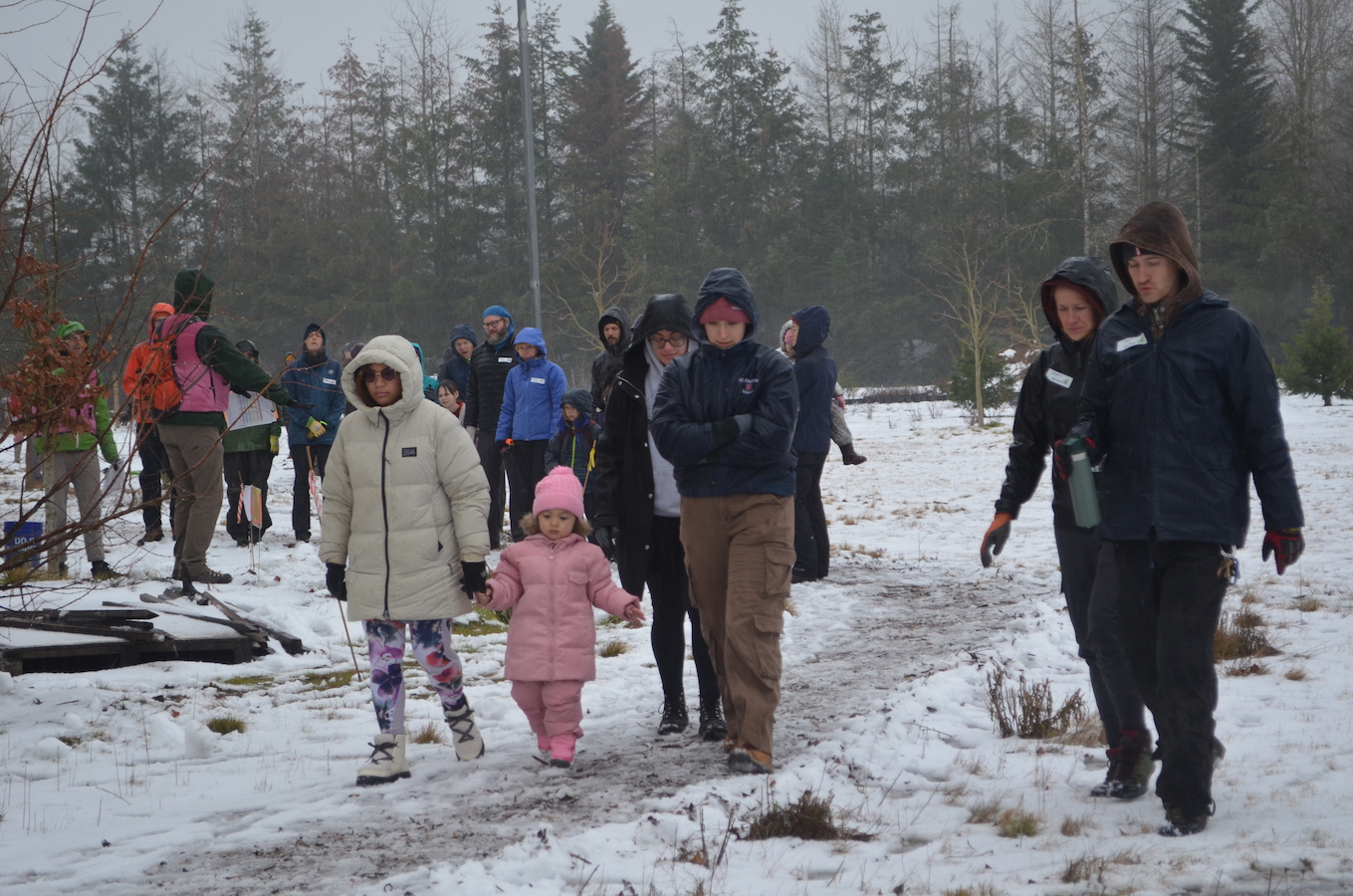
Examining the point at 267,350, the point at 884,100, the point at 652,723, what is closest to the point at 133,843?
the point at 652,723

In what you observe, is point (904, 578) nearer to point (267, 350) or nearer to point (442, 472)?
point (442, 472)

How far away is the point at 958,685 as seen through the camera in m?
5.86

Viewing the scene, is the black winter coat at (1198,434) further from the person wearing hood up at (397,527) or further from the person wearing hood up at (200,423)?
the person wearing hood up at (200,423)

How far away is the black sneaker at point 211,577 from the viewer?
27.1 ft

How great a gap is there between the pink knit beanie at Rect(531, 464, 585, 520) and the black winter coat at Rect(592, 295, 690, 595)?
97 millimetres

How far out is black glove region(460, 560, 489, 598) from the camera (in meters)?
4.71

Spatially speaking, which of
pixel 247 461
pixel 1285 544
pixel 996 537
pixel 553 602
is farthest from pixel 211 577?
pixel 1285 544

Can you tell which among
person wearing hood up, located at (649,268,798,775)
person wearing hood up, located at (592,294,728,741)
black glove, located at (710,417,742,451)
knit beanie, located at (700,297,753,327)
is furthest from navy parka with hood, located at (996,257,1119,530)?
person wearing hood up, located at (592,294,728,741)

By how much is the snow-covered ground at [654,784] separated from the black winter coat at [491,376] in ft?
11.1

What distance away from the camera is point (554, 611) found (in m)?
4.82

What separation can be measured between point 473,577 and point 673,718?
1.24 meters

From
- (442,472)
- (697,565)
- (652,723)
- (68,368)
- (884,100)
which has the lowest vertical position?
(652,723)

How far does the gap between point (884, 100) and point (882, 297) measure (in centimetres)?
950

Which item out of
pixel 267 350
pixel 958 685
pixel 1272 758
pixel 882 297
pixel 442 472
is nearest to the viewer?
pixel 1272 758
